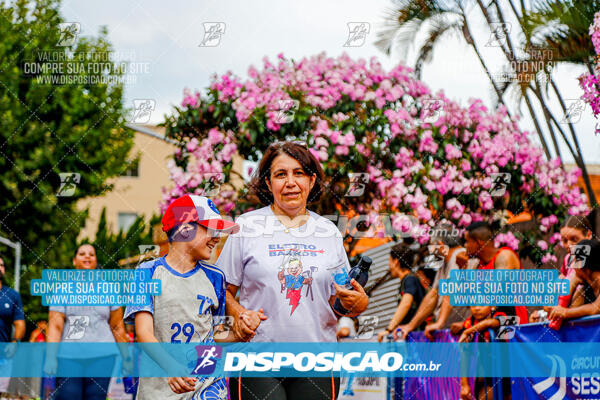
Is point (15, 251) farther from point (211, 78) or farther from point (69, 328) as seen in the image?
point (69, 328)

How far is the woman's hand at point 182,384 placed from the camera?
3.48 m

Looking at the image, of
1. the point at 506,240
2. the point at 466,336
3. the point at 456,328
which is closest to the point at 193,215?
the point at 466,336

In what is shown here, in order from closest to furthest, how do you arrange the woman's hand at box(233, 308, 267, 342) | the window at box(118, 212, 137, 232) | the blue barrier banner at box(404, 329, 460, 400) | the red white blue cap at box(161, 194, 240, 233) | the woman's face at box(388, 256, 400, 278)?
the woman's hand at box(233, 308, 267, 342)
the red white blue cap at box(161, 194, 240, 233)
the blue barrier banner at box(404, 329, 460, 400)
the woman's face at box(388, 256, 400, 278)
the window at box(118, 212, 137, 232)

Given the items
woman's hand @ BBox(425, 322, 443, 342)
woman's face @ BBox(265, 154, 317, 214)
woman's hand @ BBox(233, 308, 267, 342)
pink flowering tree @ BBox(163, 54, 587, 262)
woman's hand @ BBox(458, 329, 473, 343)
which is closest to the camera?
woman's hand @ BBox(233, 308, 267, 342)

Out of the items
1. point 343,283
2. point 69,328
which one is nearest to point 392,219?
point 69,328

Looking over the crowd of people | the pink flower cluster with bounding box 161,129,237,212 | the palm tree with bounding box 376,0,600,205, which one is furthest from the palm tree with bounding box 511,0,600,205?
the crowd of people

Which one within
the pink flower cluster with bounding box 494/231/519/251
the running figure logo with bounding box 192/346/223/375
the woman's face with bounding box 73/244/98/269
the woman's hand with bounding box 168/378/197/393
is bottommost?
the woman's hand with bounding box 168/378/197/393

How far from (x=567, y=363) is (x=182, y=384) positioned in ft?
9.43

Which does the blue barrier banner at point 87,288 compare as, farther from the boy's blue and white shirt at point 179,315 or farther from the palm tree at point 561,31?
the palm tree at point 561,31

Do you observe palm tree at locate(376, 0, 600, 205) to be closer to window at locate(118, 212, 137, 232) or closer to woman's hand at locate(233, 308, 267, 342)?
woman's hand at locate(233, 308, 267, 342)

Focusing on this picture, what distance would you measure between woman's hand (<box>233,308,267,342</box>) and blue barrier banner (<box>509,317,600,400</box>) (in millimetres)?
2296

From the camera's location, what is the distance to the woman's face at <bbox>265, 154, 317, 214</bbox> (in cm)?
411

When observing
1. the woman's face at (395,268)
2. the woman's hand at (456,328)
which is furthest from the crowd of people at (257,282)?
the woman's face at (395,268)

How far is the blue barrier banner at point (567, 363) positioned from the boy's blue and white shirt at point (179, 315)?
2.48 meters
